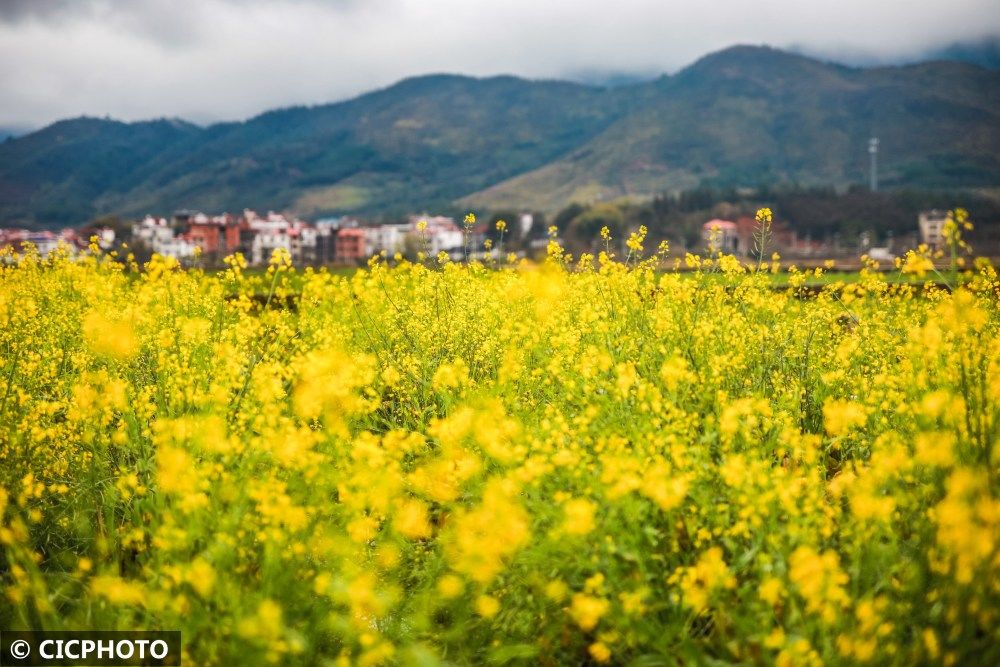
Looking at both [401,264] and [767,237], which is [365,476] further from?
[401,264]

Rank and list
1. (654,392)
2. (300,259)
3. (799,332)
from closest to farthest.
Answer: (654,392) → (799,332) → (300,259)

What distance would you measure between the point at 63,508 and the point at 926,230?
12653cm

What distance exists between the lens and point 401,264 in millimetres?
11078

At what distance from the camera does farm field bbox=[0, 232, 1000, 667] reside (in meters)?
3.20

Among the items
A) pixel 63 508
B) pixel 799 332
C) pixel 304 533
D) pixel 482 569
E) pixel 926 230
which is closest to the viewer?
pixel 482 569

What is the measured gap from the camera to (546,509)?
399cm

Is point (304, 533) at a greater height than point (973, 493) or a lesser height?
lesser

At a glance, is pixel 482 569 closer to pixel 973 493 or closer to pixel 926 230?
pixel 973 493

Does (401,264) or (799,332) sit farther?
(401,264)

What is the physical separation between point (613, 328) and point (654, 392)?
2.31m

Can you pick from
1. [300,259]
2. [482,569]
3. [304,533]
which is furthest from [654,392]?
[300,259]

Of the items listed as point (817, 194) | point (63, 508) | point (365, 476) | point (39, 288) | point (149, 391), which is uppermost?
point (817, 194)

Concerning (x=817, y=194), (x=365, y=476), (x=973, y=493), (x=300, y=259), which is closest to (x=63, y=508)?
(x=365, y=476)

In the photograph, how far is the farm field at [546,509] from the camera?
3195mm
